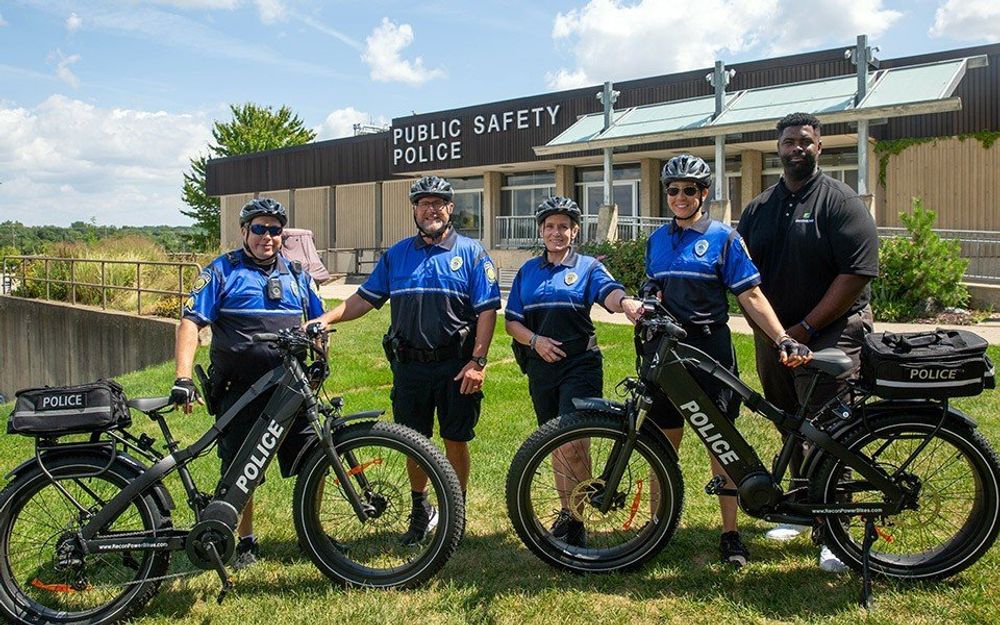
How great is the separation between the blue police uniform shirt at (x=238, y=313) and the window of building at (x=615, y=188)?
19.8 m

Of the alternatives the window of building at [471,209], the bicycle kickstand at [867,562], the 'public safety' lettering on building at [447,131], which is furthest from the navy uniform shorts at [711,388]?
the window of building at [471,209]

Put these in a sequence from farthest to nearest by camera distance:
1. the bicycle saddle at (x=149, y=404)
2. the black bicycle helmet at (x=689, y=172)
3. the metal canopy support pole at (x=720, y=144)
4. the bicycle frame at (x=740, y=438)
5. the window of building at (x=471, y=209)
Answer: the window of building at (x=471, y=209)
the metal canopy support pole at (x=720, y=144)
the black bicycle helmet at (x=689, y=172)
the bicycle frame at (x=740, y=438)
the bicycle saddle at (x=149, y=404)

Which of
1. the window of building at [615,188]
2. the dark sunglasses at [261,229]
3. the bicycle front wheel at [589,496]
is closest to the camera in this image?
the bicycle front wheel at [589,496]

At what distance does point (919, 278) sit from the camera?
1370 centimetres

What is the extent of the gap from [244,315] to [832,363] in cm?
274

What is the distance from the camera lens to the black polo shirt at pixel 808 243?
419cm

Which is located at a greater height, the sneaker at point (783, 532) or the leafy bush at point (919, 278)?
the leafy bush at point (919, 278)

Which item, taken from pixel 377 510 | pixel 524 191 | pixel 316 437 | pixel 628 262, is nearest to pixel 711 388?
pixel 377 510

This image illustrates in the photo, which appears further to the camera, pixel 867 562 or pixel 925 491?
pixel 925 491

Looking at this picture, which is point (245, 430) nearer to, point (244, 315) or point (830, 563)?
point (244, 315)

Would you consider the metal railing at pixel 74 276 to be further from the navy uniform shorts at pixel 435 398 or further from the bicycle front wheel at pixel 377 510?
the bicycle front wheel at pixel 377 510

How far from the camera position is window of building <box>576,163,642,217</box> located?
24516 millimetres

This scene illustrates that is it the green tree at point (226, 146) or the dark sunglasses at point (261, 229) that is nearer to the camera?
the dark sunglasses at point (261, 229)

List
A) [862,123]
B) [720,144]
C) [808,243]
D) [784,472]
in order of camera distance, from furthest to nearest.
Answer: [720,144], [862,123], [808,243], [784,472]
